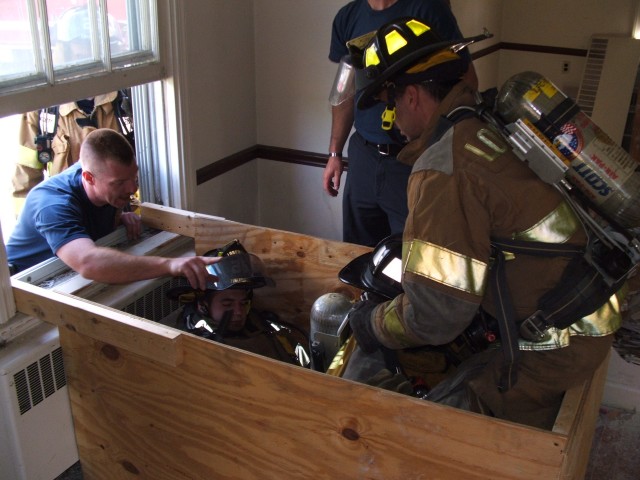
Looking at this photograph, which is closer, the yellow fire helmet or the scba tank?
the scba tank

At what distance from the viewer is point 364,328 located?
1926mm

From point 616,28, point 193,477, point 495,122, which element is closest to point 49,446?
point 193,477

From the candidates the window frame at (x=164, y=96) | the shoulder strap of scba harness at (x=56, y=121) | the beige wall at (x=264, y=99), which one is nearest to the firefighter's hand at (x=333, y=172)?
the beige wall at (x=264, y=99)

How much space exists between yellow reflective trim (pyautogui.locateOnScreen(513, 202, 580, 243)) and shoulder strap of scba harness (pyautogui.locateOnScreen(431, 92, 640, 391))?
0.01 m

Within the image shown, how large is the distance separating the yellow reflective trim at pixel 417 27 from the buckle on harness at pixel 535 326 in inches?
33.2

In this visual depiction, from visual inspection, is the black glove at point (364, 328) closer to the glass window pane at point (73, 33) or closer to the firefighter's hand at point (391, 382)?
the firefighter's hand at point (391, 382)

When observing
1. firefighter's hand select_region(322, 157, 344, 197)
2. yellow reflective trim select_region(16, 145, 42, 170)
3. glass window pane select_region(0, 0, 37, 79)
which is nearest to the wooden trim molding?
firefighter's hand select_region(322, 157, 344, 197)

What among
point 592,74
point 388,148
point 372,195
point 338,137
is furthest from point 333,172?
point 592,74

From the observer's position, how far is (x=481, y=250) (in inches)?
61.8

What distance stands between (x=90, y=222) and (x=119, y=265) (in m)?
0.40

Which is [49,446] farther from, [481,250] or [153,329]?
[481,250]

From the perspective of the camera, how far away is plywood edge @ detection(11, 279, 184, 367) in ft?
6.05

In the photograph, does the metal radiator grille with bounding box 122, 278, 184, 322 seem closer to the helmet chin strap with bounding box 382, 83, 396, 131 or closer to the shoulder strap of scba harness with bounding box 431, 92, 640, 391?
the helmet chin strap with bounding box 382, 83, 396, 131

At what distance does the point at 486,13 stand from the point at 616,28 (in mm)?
1918
